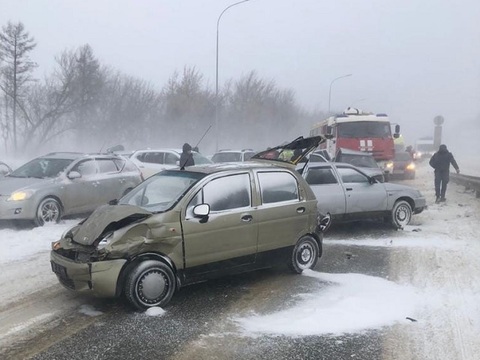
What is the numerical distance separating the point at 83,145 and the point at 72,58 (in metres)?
8.37

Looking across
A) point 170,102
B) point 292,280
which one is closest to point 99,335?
point 292,280

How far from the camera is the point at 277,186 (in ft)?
20.9

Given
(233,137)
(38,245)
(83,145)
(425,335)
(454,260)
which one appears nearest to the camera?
(425,335)

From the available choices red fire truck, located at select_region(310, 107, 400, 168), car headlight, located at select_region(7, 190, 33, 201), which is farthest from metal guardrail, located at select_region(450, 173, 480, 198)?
car headlight, located at select_region(7, 190, 33, 201)

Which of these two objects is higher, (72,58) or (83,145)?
(72,58)

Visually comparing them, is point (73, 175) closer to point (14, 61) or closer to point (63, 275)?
point (63, 275)

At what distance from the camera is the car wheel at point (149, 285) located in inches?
195

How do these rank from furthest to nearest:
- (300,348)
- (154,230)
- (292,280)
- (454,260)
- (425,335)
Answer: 1. (454,260)
2. (292,280)
3. (154,230)
4. (425,335)
5. (300,348)

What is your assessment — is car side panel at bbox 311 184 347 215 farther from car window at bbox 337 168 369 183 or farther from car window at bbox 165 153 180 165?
car window at bbox 165 153 180 165

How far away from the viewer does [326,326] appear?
4.68 metres

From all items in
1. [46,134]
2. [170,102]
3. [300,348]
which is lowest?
[300,348]

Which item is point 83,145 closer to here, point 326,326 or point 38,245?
Result: point 38,245

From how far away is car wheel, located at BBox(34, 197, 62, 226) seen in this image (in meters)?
9.38

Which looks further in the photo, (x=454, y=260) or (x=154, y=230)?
(x=454, y=260)
